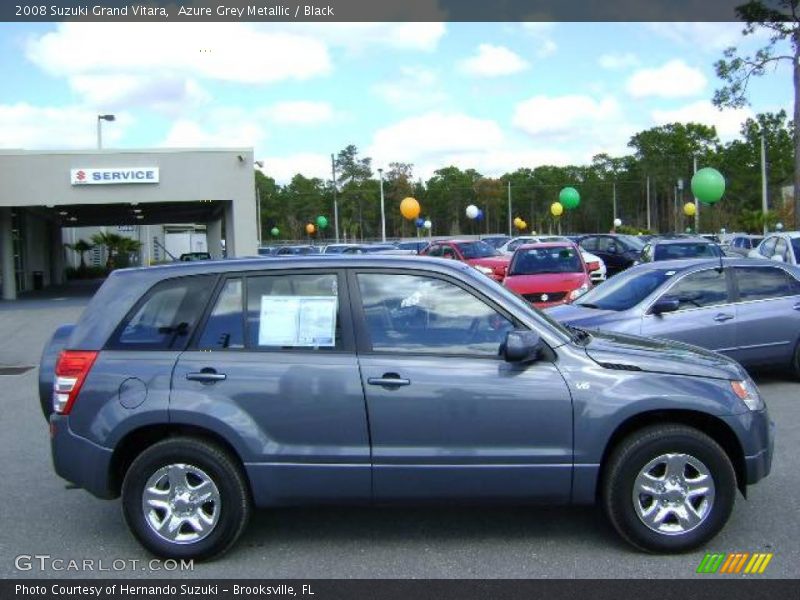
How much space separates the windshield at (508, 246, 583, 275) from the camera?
15.6 meters

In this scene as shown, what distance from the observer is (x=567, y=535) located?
5008mm

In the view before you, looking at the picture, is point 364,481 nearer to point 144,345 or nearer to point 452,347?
point 452,347

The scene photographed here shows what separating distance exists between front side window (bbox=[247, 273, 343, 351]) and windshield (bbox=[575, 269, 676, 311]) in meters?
5.27

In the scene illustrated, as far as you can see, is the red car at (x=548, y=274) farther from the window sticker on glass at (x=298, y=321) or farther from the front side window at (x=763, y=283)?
the window sticker on glass at (x=298, y=321)

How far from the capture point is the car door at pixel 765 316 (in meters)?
9.21

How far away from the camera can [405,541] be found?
4.99 metres

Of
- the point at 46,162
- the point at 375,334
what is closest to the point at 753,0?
the point at 46,162

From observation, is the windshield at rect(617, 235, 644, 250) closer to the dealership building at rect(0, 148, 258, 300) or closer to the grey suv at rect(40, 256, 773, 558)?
the dealership building at rect(0, 148, 258, 300)

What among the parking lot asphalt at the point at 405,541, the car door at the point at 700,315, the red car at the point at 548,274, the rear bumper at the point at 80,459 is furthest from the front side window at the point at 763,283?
the rear bumper at the point at 80,459

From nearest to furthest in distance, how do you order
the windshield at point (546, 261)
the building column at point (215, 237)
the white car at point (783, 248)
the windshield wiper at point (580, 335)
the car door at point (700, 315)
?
the windshield wiper at point (580, 335)
the car door at point (700, 315)
the windshield at point (546, 261)
the white car at point (783, 248)
the building column at point (215, 237)

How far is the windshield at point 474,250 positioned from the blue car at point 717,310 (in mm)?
14854

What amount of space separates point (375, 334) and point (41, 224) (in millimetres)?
37640
